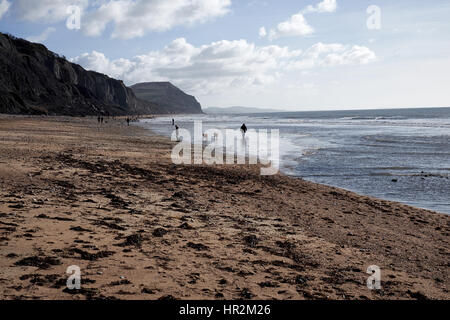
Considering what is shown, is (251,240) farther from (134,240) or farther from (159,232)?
(134,240)

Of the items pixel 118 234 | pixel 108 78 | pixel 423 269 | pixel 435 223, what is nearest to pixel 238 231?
pixel 118 234

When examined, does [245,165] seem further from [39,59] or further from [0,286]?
[39,59]

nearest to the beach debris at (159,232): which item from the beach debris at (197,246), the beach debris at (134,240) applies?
the beach debris at (134,240)

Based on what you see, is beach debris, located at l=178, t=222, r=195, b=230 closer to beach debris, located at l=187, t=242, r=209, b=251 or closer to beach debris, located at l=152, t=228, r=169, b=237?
beach debris, located at l=152, t=228, r=169, b=237

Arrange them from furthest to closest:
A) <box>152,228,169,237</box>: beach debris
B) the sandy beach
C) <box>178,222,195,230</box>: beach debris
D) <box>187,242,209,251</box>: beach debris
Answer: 1. <box>178,222,195,230</box>: beach debris
2. <box>152,228,169,237</box>: beach debris
3. <box>187,242,209,251</box>: beach debris
4. the sandy beach

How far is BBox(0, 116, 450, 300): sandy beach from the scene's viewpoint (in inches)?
188

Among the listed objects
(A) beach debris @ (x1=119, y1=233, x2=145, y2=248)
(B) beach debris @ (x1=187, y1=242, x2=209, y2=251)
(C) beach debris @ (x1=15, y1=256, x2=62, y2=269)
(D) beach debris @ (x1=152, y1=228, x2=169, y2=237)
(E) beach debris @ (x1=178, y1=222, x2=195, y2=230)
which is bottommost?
(B) beach debris @ (x1=187, y1=242, x2=209, y2=251)

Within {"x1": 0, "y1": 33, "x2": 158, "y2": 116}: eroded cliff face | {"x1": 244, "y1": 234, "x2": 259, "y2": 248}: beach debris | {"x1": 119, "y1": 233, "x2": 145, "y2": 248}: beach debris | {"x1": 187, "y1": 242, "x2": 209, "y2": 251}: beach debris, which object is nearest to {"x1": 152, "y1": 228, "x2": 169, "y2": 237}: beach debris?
{"x1": 119, "y1": 233, "x2": 145, "y2": 248}: beach debris

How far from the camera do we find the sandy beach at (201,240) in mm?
4785

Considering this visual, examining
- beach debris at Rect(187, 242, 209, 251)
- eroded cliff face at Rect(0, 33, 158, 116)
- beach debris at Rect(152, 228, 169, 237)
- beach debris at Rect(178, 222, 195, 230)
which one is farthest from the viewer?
eroded cliff face at Rect(0, 33, 158, 116)

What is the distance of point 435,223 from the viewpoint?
30.1ft

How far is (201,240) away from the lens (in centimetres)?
667

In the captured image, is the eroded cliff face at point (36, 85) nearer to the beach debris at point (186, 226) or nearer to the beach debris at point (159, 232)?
the beach debris at point (186, 226)

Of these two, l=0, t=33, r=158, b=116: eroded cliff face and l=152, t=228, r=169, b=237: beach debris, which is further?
l=0, t=33, r=158, b=116: eroded cliff face
